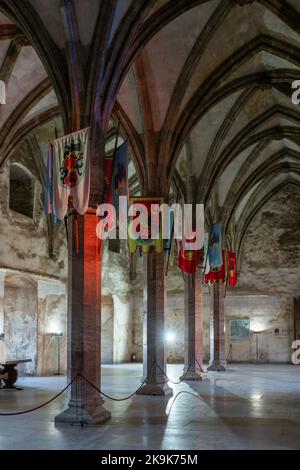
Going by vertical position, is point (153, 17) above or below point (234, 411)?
above

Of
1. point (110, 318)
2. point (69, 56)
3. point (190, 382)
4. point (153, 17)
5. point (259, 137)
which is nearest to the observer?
point (69, 56)

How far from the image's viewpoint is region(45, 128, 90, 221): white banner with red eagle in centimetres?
1148

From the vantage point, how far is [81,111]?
12016mm

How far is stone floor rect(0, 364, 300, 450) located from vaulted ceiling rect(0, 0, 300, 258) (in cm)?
579

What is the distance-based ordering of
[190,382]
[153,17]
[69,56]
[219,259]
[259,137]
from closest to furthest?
[69,56] → [153,17] → [190,382] → [219,259] → [259,137]

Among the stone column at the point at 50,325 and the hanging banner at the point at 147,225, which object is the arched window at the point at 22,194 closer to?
the stone column at the point at 50,325

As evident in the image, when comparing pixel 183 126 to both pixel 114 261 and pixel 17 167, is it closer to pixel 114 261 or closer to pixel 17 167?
pixel 17 167

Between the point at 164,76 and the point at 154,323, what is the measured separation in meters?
6.72

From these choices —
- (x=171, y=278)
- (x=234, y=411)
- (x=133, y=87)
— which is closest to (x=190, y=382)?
(x=234, y=411)

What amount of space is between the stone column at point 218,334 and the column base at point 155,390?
978 cm

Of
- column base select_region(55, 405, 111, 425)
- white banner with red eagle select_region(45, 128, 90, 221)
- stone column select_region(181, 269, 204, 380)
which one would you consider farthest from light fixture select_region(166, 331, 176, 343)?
white banner with red eagle select_region(45, 128, 90, 221)

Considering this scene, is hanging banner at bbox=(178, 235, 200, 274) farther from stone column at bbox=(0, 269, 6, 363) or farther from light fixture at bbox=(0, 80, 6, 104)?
light fixture at bbox=(0, 80, 6, 104)

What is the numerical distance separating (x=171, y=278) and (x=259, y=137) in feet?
36.5

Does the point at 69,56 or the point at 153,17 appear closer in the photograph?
the point at 69,56
